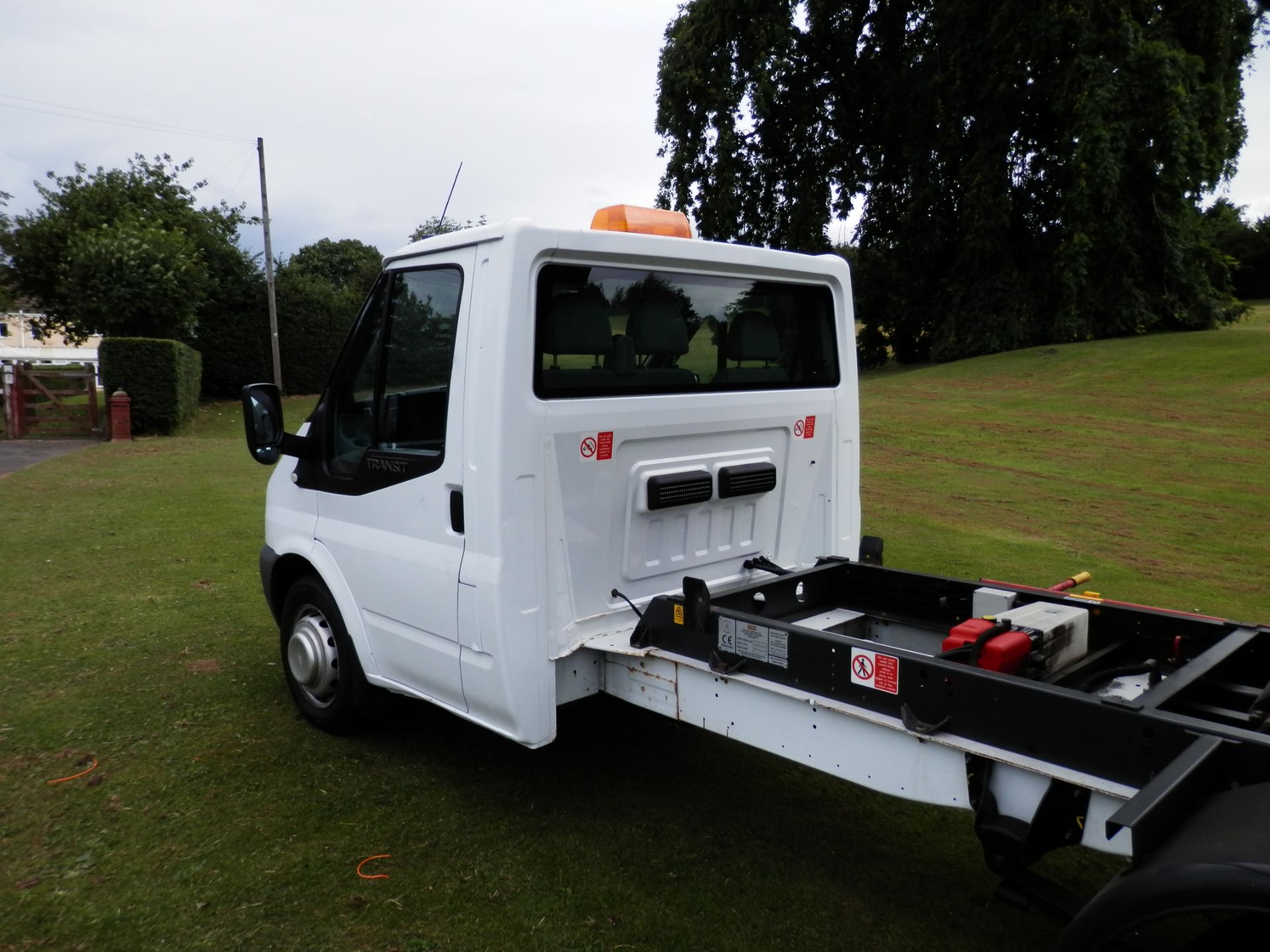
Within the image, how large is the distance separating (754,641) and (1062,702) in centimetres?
100

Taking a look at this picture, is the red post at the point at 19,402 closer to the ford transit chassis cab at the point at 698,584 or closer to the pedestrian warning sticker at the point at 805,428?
the ford transit chassis cab at the point at 698,584

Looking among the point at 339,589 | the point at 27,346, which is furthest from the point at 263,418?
the point at 27,346

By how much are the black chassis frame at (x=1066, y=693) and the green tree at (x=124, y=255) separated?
78.3 feet

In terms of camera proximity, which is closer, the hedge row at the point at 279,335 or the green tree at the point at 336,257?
the hedge row at the point at 279,335

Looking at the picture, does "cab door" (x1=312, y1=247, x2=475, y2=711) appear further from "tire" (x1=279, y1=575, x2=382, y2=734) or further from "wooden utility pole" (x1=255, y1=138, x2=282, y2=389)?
"wooden utility pole" (x1=255, y1=138, x2=282, y2=389)

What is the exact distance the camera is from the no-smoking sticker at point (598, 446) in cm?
368

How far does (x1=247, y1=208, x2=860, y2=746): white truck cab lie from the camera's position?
139 inches

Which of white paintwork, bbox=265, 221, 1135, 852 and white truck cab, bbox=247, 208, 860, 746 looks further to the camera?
white truck cab, bbox=247, 208, 860, 746

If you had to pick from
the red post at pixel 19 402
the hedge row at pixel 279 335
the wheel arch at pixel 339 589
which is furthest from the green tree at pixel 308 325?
the wheel arch at pixel 339 589

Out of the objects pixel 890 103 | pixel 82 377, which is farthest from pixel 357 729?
pixel 890 103

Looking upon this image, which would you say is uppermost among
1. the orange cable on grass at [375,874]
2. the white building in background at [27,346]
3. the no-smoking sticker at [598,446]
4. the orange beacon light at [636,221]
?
the white building in background at [27,346]

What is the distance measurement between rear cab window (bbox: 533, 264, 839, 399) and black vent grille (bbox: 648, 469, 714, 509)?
35cm

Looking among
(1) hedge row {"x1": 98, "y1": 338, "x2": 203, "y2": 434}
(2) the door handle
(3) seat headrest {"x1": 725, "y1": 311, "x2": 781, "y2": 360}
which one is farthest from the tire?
(1) hedge row {"x1": 98, "y1": 338, "x2": 203, "y2": 434}

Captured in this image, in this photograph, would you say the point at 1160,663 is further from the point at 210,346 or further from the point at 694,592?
the point at 210,346
